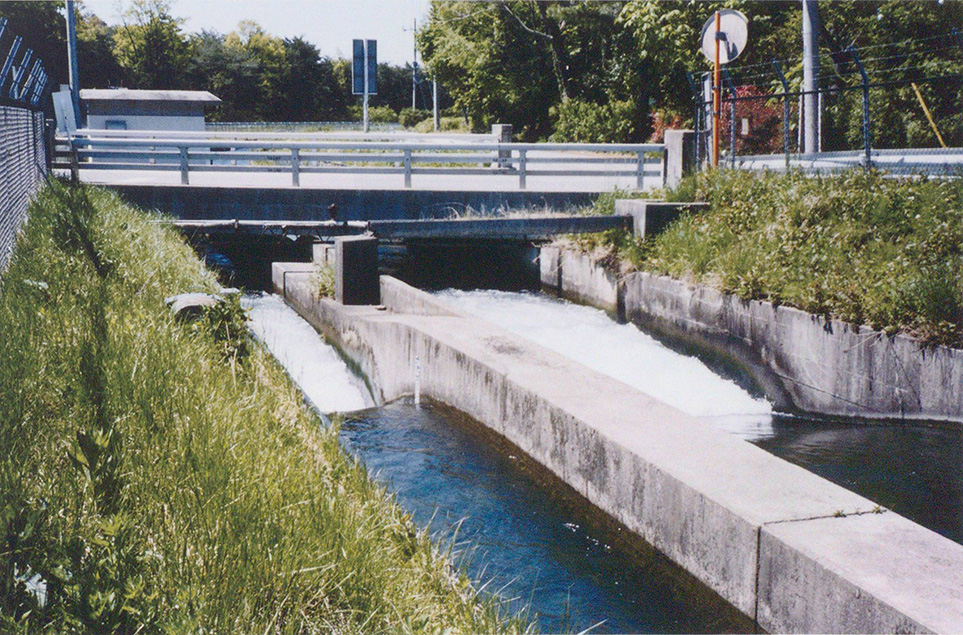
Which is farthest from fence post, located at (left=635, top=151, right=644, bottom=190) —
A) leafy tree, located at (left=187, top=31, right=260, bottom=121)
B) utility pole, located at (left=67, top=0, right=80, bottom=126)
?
leafy tree, located at (left=187, top=31, right=260, bottom=121)

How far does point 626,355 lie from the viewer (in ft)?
37.2

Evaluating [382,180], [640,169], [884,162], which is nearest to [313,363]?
[884,162]

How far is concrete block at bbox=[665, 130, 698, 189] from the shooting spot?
15636 millimetres

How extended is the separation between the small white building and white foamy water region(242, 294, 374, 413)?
27463 mm

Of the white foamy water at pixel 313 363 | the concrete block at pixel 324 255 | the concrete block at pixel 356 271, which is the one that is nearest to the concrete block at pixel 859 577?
the white foamy water at pixel 313 363

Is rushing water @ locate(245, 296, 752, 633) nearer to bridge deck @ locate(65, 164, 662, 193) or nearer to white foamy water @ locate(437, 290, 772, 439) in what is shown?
white foamy water @ locate(437, 290, 772, 439)

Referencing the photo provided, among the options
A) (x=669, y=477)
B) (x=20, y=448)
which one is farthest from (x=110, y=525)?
(x=669, y=477)

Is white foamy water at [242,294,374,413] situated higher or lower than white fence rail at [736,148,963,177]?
lower

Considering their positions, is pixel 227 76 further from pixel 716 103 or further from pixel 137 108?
pixel 716 103

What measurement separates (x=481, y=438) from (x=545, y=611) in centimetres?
257

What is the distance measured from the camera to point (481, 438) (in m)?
6.98

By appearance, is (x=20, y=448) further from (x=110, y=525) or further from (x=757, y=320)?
(x=757, y=320)

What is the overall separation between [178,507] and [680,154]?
13349 millimetres

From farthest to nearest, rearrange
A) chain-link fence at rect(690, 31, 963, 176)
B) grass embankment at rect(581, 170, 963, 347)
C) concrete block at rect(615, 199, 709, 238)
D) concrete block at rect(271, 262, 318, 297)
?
1. chain-link fence at rect(690, 31, 963, 176)
2. concrete block at rect(271, 262, 318, 297)
3. concrete block at rect(615, 199, 709, 238)
4. grass embankment at rect(581, 170, 963, 347)
